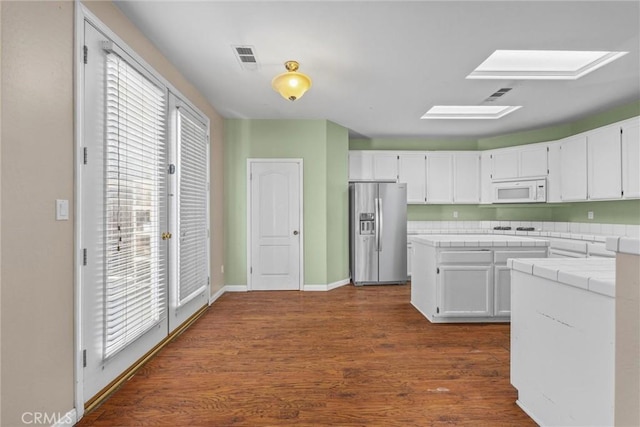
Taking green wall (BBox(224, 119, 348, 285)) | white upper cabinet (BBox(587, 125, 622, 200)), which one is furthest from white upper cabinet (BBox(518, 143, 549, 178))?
green wall (BBox(224, 119, 348, 285))

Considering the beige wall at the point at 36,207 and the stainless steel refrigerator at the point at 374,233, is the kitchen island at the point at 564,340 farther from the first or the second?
the stainless steel refrigerator at the point at 374,233

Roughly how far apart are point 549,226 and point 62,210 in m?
6.42

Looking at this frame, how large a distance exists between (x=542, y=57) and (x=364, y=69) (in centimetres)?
185

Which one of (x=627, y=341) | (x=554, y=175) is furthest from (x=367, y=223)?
(x=627, y=341)

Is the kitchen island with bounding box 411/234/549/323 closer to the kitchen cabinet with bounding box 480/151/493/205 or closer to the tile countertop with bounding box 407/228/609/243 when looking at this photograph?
the tile countertop with bounding box 407/228/609/243

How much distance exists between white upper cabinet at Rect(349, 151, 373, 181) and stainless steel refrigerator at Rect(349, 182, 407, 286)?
0.56 metres

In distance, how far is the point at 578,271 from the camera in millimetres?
1504

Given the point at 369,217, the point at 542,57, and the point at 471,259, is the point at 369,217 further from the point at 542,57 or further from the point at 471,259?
the point at 542,57

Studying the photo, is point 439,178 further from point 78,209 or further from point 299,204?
point 78,209

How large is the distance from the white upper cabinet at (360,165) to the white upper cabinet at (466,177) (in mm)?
1593

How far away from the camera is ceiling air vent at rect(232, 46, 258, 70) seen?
2.63 meters

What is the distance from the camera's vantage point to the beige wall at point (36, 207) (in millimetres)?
1342

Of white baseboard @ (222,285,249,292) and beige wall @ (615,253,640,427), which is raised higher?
beige wall @ (615,253,640,427)

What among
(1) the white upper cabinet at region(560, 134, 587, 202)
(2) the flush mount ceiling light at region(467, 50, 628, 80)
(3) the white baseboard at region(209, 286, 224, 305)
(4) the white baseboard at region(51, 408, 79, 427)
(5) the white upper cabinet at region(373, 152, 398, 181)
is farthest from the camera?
(5) the white upper cabinet at region(373, 152, 398, 181)
